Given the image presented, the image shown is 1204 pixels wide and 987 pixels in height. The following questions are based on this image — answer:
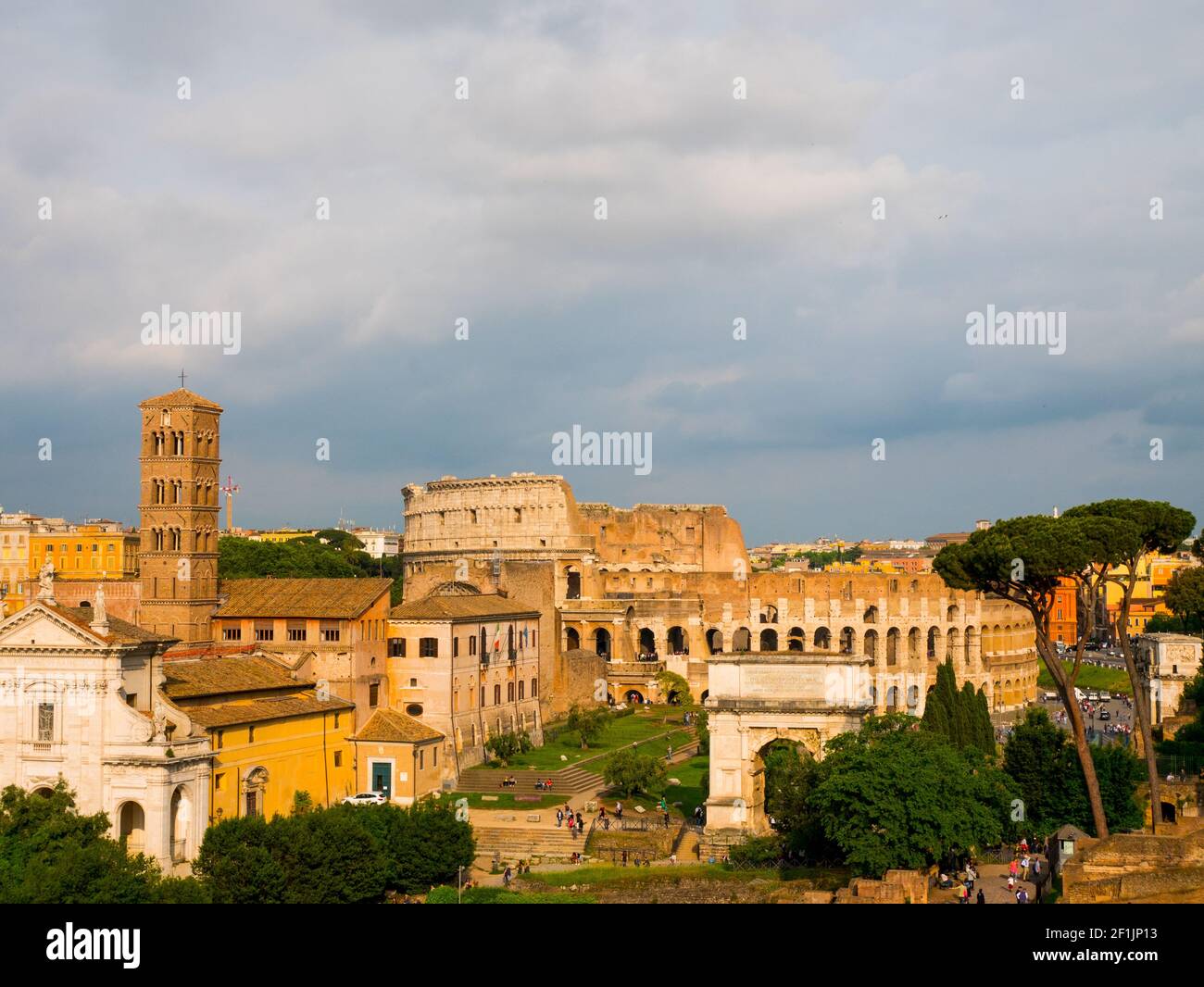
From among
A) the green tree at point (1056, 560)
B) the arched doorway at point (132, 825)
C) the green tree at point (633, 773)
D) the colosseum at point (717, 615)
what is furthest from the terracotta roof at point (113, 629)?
the colosseum at point (717, 615)

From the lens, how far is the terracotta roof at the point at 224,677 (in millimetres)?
44250

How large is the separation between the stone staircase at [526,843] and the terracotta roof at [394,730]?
20.0ft

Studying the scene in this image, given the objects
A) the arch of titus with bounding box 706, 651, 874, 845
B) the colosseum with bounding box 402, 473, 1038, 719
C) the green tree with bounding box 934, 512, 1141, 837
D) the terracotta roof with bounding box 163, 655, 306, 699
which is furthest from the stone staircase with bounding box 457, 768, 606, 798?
the colosseum with bounding box 402, 473, 1038, 719

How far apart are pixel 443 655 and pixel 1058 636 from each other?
88537 millimetres

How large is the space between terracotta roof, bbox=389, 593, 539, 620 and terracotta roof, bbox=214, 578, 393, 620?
1.74 metres

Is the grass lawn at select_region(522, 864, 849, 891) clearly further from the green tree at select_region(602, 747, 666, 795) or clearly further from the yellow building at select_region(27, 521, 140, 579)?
the yellow building at select_region(27, 521, 140, 579)

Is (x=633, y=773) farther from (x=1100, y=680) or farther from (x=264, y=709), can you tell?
(x=1100, y=680)

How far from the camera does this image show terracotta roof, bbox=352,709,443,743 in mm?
51062

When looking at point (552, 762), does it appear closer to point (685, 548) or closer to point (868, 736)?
point (868, 736)

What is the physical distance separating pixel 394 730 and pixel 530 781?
532 cm

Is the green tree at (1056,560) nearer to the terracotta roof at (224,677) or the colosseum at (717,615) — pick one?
the terracotta roof at (224,677)

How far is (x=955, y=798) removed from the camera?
36.5m
